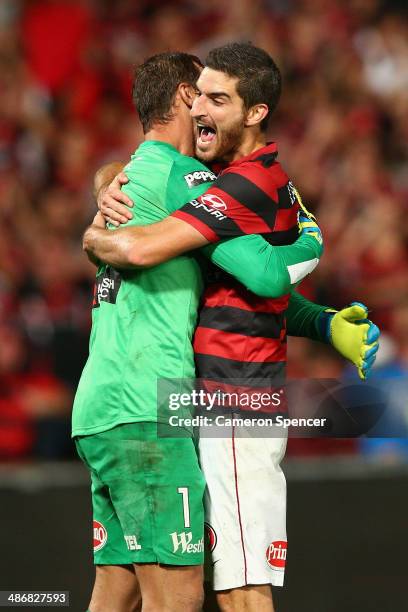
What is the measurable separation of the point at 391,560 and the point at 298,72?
5064 millimetres

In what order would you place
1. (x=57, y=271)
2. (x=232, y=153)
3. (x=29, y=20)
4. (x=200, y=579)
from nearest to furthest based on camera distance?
(x=200, y=579), (x=232, y=153), (x=57, y=271), (x=29, y=20)

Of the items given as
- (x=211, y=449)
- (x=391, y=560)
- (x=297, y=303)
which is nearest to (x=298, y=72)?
(x=391, y=560)

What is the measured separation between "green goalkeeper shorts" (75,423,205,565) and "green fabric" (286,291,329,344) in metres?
0.76

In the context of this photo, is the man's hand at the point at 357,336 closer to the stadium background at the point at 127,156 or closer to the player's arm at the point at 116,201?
the player's arm at the point at 116,201

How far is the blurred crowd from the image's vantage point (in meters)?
8.30

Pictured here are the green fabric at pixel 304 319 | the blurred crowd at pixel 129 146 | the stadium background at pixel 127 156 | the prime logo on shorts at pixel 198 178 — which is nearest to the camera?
the prime logo on shorts at pixel 198 178

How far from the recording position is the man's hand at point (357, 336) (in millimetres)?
3854

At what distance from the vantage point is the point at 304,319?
4227 millimetres

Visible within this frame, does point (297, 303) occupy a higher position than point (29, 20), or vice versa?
point (29, 20)

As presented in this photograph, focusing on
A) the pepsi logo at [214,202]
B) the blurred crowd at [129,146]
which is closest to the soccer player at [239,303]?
the pepsi logo at [214,202]

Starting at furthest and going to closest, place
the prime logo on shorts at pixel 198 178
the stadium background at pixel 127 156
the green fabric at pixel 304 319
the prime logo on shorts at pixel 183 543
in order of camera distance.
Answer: the stadium background at pixel 127 156
the green fabric at pixel 304 319
the prime logo on shorts at pixel 198 178
the prime logo on shorts at pixel 183 543

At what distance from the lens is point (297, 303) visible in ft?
14.1

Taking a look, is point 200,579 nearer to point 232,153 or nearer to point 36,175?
point 232,153

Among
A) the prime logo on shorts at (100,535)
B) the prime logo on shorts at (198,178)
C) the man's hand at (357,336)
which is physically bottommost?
the prime logo on shorts at (100,535)
